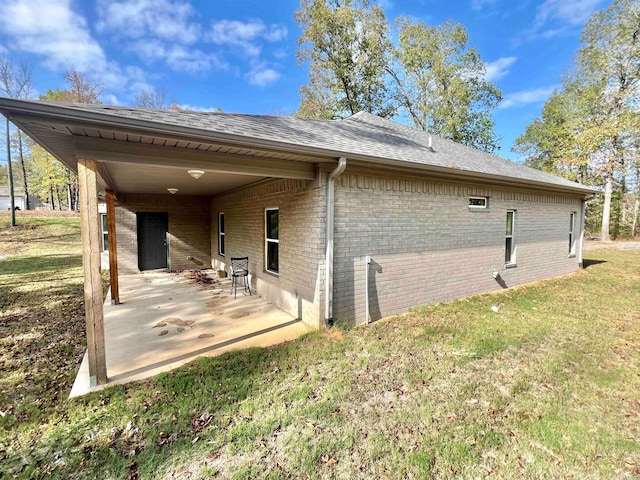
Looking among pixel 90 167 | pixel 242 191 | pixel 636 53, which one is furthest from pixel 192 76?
pixel 636 53

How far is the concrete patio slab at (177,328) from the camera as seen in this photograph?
12.7ft

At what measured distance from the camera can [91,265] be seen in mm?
3201

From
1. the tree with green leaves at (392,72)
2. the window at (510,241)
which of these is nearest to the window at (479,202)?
the window at (510,241)

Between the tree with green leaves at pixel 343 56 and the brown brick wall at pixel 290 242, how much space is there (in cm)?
1380

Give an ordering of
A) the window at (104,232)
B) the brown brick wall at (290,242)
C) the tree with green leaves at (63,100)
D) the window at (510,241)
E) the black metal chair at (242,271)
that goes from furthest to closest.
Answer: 1. the tree with green leaves at (63,100)
2. the window at (104,232)
3. the window at (510,241)
4. the black metal chair at (242,271)
5. the brown brick wall at (290,242)

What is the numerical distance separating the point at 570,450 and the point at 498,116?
23983 millimetres

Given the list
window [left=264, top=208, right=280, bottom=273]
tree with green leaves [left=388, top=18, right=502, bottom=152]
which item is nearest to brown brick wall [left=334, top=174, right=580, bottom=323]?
window [left=264, top=208, right=280, bottom=273]

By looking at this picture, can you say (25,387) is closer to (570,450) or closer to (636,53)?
(570,450)

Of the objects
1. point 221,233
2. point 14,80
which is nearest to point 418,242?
point 221,233

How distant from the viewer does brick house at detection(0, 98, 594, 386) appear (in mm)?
3291

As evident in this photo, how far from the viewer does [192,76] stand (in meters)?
19.4

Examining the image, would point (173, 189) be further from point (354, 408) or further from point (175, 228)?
point (354, 408)

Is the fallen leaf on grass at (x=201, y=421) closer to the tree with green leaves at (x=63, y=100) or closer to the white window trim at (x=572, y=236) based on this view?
the white window trim at (x=572, y=236)

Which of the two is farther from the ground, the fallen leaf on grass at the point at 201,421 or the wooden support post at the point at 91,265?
the wooden support post at the point at 91,265
